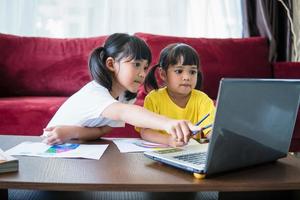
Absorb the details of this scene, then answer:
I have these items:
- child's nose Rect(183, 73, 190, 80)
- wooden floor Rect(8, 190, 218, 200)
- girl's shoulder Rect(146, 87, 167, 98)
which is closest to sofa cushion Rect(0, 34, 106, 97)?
girl's shoulder Rect(146, 87, 167, 98)

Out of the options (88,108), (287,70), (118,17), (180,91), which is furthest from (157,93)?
(118,17)

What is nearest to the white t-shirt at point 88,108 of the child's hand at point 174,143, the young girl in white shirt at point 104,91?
the young girl in white shirt at point 104,91

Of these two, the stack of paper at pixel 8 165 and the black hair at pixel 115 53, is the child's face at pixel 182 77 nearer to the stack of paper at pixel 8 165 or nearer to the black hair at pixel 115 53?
the black hair at pixel 115 53

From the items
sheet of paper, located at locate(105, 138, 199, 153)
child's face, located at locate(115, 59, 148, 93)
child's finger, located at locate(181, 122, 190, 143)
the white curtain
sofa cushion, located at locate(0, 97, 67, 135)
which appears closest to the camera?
child's finger, located at locate(181, 122, 190, 143)

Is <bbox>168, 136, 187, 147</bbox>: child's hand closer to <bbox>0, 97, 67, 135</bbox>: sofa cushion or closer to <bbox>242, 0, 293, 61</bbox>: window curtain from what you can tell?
<bbox>0, 97, 67, 135</bbox>: sofa cushion

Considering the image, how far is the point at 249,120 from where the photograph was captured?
70 cm

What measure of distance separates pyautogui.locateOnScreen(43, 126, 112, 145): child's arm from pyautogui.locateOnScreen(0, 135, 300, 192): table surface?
0.19 m

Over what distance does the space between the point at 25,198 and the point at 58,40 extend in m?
1.58

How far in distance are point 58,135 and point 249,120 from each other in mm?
583

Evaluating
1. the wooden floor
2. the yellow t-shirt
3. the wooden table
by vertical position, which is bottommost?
the wooden floor

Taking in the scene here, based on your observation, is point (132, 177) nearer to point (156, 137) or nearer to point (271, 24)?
point (156, 137)

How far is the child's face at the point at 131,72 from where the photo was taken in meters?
1.21

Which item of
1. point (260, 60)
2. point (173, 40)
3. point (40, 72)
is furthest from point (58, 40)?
point (260, 60)

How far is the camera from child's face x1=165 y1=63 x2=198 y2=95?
133 centimetres
